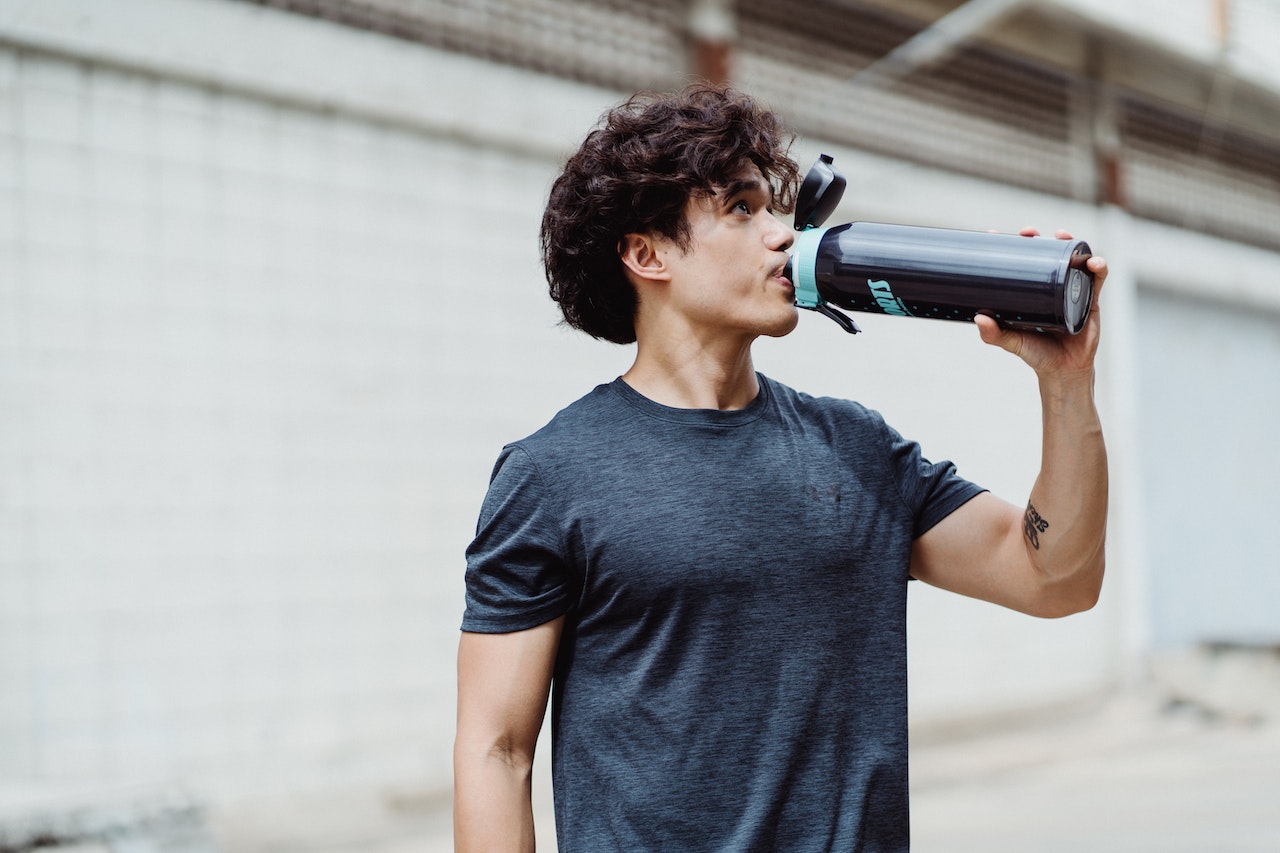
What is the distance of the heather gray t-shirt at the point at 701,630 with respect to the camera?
5.02 feet

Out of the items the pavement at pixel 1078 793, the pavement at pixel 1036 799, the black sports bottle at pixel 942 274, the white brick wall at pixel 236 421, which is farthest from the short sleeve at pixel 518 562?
the pavement at pixel 1078 793

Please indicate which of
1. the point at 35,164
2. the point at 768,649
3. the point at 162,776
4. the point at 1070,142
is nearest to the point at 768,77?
the point at 1070,142

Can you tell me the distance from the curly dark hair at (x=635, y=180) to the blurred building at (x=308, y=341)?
9.05 ft

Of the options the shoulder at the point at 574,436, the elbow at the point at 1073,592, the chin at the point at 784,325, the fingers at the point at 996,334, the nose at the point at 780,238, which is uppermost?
the nose at the point at 780,238

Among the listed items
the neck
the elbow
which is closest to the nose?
the neck

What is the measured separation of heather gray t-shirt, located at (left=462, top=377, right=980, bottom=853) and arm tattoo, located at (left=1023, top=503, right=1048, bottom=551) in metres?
0.19

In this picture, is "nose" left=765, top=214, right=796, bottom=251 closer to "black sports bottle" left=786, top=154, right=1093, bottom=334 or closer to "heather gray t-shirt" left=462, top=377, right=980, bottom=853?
"black sports bottle" left=786, top=154, right=1093, bottom=334

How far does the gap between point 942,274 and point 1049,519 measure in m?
0.35

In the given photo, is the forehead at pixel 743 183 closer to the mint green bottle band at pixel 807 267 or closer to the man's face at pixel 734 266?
the man's face at pixel 734 266

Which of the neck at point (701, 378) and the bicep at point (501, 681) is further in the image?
the neck at point (701, 378)

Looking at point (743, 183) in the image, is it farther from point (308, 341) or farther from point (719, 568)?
point (308, 341)

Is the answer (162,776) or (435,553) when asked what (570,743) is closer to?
(162,776)

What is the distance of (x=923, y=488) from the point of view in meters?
1.76

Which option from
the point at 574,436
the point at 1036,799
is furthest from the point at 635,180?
the point at 1036,799
